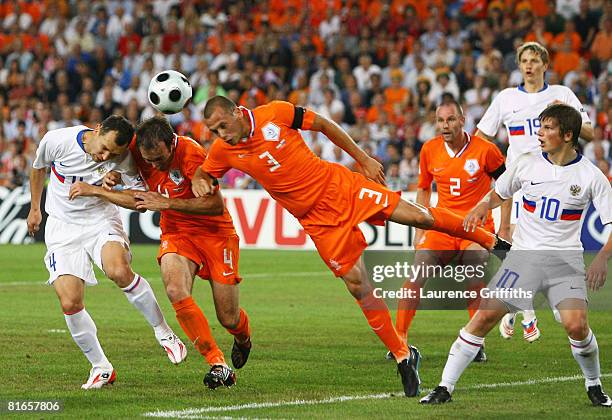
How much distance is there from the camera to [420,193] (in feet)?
34.0

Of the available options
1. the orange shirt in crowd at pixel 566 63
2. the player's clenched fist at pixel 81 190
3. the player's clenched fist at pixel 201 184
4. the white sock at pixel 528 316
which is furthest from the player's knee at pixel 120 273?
the orange shirt in crowd at pixel 566 63

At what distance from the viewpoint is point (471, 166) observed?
10.1 meters

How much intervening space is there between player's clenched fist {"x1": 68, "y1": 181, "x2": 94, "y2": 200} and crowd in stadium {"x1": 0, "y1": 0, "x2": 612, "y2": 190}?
12460 mm

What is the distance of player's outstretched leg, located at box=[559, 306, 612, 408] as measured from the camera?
721cm

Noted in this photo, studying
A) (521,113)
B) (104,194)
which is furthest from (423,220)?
(521,113)

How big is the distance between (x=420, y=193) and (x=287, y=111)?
7.56ft

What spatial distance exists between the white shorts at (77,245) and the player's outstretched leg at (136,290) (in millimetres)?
86

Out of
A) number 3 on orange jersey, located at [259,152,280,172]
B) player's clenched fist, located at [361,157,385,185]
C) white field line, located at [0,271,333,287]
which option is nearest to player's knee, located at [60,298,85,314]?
number 3 on orange jersey, located at [259,152,280,172]

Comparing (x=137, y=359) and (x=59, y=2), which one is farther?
(x=59, y=2)

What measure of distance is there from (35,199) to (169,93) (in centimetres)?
133

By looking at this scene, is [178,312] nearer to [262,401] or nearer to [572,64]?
[262,401]

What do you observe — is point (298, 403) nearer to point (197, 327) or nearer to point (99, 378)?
point (197, 327)

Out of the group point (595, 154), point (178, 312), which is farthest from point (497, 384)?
point (595, 154)

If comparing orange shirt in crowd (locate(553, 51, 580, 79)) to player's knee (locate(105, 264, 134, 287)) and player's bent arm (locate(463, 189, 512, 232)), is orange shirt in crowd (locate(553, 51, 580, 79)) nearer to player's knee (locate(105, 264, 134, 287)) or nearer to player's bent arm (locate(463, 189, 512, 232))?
player's bent arm (locate(463, 189, 512, 232))
